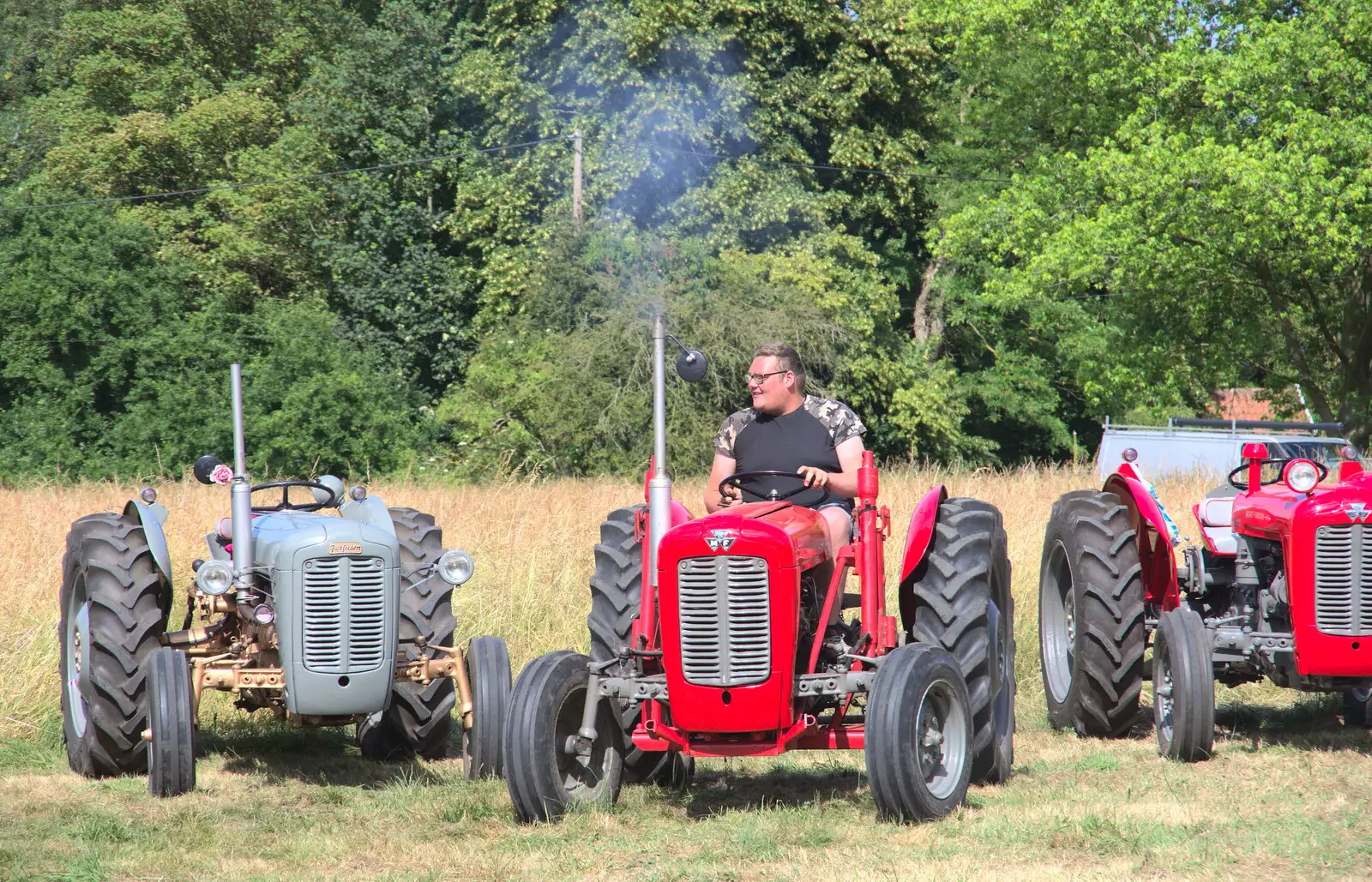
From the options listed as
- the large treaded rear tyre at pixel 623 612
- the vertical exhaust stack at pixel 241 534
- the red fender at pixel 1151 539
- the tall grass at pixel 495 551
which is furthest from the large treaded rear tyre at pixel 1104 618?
the vertical exhaust stack at pixel 241 534

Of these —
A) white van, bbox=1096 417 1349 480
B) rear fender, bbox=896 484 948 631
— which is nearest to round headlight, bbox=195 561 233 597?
rear fender, bbox=896 484 948 631

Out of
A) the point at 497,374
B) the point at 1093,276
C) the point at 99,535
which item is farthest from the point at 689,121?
the point at 99,535

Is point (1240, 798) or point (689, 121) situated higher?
point (689, 121)

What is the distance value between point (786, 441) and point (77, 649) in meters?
3.48

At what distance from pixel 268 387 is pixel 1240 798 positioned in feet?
72.7

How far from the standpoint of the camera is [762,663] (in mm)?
5102

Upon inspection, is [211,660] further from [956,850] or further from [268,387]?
[268,387]

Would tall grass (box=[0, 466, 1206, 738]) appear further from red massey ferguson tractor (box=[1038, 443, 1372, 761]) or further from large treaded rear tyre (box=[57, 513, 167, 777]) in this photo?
red massey ferguson tractor (box=[1038, 443, 1372, 761])

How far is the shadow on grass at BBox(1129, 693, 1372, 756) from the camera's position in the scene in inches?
269

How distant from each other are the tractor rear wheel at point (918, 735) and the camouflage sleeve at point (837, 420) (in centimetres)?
118

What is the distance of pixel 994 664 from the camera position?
19.9ft

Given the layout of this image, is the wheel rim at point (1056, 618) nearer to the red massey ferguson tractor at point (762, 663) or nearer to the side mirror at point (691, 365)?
the red massey ferguson tractor at point (762, 663)

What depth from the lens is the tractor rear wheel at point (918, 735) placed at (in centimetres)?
502

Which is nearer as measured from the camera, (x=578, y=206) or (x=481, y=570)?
(x=481, y=570)
